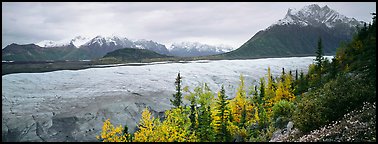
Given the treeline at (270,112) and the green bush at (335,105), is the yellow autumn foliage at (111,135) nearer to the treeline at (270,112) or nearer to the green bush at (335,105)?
the treeline at (270,112)

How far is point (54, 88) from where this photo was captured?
32.4m

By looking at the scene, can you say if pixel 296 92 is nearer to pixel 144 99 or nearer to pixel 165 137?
pixel 144 99

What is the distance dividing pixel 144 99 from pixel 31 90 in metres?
11.7

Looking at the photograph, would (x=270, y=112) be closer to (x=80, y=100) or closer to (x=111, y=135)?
(x=111, y=135)

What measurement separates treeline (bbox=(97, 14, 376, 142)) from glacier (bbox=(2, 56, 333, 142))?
78.9 inches

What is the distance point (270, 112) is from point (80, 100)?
1887cm

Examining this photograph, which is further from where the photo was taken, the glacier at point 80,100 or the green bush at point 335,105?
the glacier at point 80,100

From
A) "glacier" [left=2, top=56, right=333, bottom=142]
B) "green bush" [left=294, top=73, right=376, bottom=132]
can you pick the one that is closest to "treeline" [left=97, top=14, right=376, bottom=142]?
"green bush" [left=294, top=73, right=376, bottom=132]

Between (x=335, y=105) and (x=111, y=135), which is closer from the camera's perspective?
(x=335, y=105)

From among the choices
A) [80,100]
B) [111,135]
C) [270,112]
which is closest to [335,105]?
[270,112]

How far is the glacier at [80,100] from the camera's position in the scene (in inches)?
962

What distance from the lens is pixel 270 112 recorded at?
28.7 m

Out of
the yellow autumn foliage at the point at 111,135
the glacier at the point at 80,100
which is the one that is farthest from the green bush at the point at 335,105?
→ the glacier at the point at 80,100

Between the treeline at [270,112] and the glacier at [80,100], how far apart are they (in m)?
2.01
